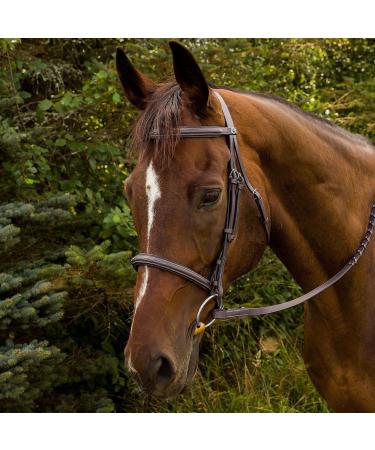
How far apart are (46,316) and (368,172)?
2.36 meters

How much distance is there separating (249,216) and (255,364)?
309 cm

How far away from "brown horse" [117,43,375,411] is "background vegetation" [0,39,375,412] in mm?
1635

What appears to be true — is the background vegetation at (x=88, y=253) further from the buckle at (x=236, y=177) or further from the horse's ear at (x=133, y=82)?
the buckle at (x=236, y=177)

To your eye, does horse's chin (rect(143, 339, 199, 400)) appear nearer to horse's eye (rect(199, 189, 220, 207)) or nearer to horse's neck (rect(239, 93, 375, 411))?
horse's eye (rect(199, 189, 220, 207))

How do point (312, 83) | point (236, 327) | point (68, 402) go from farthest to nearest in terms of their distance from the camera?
point (312, 83) < point (236, 327) < point (68, 402)

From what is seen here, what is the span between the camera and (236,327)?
544 cm

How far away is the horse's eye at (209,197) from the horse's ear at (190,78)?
14.5 inches

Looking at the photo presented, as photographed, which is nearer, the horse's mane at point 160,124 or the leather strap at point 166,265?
the leather strap at point 166,265

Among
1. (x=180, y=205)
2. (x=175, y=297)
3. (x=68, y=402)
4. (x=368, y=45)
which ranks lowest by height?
(x=68, y=402)

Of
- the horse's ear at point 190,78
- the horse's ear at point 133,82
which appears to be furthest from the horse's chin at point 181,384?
the horse's ear at point 133,82

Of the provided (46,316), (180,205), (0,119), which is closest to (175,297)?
(180,205)

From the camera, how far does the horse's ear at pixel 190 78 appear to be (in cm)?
222

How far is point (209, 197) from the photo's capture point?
2207mm

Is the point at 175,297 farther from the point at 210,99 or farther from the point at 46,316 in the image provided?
the point at 46,316
